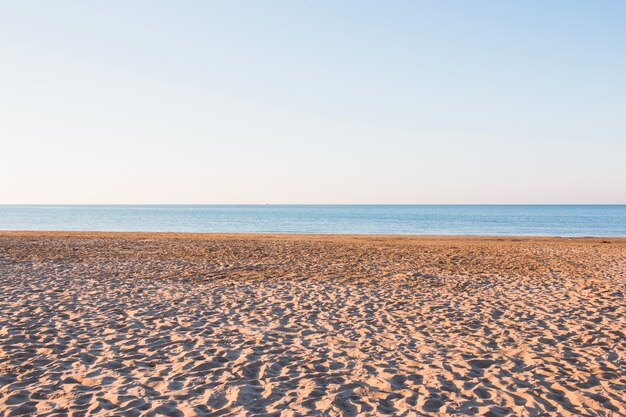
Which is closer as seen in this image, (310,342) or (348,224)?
(310,342)

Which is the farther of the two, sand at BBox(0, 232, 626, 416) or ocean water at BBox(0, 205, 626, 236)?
ocean water at BBox(0, 205, 626, 236)

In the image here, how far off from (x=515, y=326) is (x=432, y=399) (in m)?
4.29

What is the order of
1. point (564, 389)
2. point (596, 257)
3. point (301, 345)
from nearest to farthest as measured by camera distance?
point (564, 389), point (301, 345), point (596, 257)

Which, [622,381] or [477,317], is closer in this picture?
[622,381]

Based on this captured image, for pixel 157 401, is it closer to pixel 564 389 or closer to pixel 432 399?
pixel 432 399

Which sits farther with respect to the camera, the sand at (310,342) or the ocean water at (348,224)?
the ocean water at (348,224)

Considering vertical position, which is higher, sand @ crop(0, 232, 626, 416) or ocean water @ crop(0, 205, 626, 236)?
sand @ crop(0, 232, 626, 416)

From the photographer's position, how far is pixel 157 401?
5.75m

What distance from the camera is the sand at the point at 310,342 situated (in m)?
5.89

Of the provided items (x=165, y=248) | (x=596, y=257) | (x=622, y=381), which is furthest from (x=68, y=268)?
(x=596, y=257)

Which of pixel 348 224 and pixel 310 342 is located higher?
pixel 310 342

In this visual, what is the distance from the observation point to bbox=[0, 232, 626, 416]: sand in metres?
5.89

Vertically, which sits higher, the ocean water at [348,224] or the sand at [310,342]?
the sand at [310,342]

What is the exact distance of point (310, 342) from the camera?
8320mm
